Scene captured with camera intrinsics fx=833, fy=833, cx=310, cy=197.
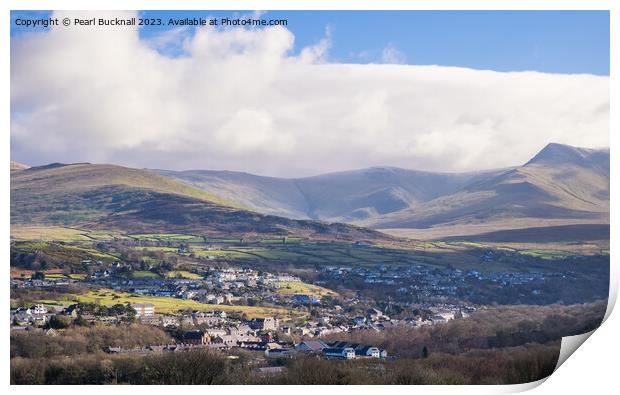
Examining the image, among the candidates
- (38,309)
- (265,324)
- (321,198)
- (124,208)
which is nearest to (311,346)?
(265,324)

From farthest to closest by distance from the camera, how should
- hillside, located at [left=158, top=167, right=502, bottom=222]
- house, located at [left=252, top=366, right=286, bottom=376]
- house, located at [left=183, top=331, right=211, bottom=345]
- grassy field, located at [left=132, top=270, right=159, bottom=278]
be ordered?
hillside, located at [left=158, top=167, right=502, bottom=222] < grassy field, located at [left=132, top=270, right=159, bottom=278] < house, located at [left=183, top=331, right=211, bottom=345] < house, located at [left=252, top=366, right=286, bottom=376]

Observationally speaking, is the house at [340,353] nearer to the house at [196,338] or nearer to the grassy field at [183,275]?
the house at [196,338]

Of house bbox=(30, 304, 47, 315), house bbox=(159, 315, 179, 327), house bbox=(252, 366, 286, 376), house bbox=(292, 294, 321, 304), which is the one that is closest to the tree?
house bbox=(30, 304, 47, 315)

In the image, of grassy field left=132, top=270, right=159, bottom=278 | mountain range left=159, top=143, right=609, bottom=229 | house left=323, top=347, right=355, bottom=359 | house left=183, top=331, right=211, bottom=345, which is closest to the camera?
house left=323, top=347, right=355, bottom=359

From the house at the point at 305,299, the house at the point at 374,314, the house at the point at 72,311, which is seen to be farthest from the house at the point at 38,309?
the house at the point at 374,314

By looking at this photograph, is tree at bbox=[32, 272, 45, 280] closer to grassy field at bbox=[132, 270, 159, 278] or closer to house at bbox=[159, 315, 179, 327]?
grassy field at bbox=[132, 270, 159, 278]

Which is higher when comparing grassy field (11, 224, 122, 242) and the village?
grassy field (11, 224, 122, 242)

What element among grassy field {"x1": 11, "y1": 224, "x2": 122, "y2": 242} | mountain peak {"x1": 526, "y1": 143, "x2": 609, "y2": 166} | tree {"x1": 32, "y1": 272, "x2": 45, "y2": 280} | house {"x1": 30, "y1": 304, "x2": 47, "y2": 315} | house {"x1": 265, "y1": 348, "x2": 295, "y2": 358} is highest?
mountain peak {"x1": 526, "y1": 143, "x2": 609, "y2": 166}

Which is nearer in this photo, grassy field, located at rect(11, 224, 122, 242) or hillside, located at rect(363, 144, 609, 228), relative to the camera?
grassy field, located at rect(11, 224, 122, 242)
